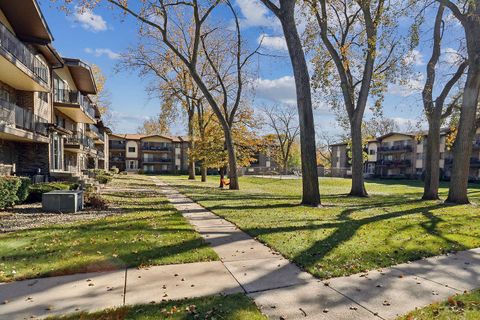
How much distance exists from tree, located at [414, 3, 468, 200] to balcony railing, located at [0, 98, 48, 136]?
1949cm

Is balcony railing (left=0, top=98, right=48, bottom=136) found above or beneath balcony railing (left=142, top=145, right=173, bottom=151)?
beneath

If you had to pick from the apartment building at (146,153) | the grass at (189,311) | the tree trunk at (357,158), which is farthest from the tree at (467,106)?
the apartment building at (146,153)

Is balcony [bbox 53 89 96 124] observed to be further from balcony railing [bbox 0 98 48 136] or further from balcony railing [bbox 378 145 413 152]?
balcony railing [bbox 378 145 413 152]

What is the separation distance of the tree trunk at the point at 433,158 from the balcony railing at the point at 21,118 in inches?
765

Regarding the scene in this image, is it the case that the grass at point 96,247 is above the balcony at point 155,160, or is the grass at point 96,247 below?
below

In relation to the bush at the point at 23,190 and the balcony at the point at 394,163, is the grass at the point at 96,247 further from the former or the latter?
the balcony at the point at 394,163

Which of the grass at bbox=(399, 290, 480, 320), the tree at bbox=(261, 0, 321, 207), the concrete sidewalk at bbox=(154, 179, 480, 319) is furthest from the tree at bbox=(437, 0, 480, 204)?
the grass at bbox=(399, 290, 480, 320)

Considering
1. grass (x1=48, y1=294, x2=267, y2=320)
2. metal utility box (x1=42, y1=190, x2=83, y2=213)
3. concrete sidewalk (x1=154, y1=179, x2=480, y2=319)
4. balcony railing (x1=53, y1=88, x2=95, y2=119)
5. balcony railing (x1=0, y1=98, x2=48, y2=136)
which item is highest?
balcony railing (x1=53, y1=88, x2=95, y2=119)

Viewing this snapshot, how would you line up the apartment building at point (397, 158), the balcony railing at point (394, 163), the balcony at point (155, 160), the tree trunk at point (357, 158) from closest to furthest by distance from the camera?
the tree trunk at point (357, 158) → the apartment building at point (397, 158) → the balcony railing at point (394, 163) → the balcony at point (155, 160)

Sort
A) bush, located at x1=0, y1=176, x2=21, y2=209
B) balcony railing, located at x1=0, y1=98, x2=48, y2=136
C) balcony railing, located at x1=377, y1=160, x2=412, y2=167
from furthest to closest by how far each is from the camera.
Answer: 1. balcony railing, located at x1=377, y1=160, x2=412, y2=167
2. balcony railing, located at x1=0, y1=98, x2=48, y2=136
3. bush, located at x1=0, y1=176, x2=21, y2=209

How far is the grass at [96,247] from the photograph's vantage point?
5105 mm

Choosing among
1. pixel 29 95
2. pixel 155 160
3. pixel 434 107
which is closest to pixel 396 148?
pixel 434 107

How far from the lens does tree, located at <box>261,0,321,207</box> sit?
12.1 meters

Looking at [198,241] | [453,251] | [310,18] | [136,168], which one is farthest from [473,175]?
[136,168]
